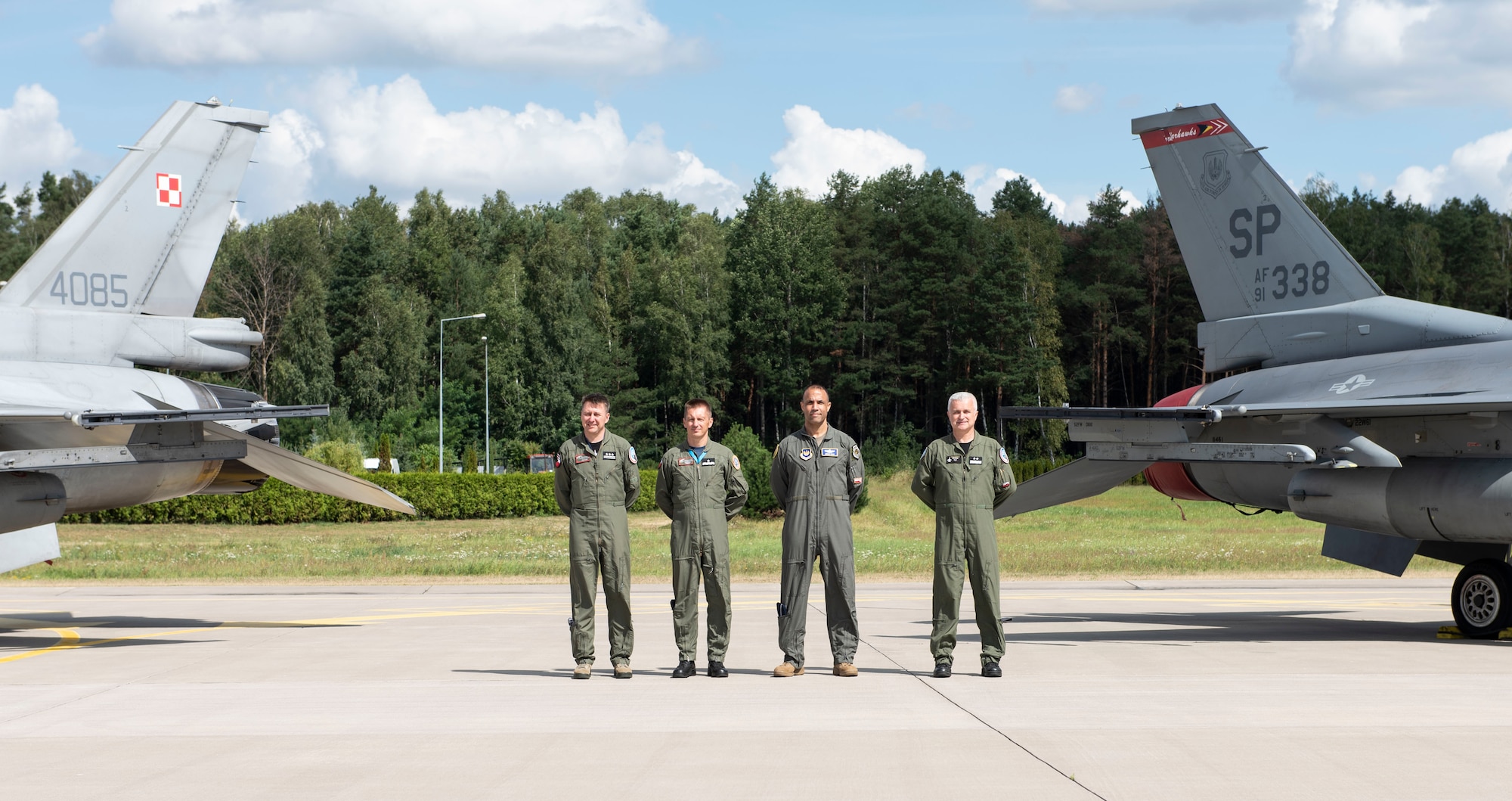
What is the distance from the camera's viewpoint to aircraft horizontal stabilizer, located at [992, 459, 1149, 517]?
1395 centimetres

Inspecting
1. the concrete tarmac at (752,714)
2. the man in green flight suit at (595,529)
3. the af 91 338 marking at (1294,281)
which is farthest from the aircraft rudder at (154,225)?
the af 91 338 marking at (1294,281)

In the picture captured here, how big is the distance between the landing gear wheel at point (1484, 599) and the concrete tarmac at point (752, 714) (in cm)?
28

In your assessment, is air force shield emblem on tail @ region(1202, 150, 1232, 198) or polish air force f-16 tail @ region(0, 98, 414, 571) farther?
air force shield emblem on tail @ region(1202, 150, 1232, 198)

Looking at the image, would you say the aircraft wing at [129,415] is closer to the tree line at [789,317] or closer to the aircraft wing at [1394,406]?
the aircraft wing at [1394,406]

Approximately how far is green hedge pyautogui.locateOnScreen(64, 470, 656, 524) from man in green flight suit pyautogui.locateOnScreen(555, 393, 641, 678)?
28351mm

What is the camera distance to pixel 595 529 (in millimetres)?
10133

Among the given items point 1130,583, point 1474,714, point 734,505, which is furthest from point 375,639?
point 1130,583

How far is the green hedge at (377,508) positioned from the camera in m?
40.9

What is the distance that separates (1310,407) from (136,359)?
13.0m

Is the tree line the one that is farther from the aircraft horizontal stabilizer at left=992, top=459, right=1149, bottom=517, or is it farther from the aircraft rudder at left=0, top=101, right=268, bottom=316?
the aircraft horizontal stabilizer at left=992, top=459, right=1149, bottom=517

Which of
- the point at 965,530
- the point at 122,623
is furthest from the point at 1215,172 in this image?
the point at 122,623

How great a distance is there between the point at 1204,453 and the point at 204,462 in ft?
36.2

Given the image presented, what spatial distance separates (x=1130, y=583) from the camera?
21.4 m

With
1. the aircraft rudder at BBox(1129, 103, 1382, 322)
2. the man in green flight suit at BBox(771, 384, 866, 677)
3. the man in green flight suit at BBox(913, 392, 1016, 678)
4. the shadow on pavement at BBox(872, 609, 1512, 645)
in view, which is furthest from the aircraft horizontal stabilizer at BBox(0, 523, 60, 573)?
the aircraft rudder at BBox(1129, 103, 1382, 322)
